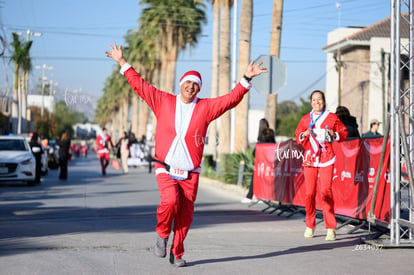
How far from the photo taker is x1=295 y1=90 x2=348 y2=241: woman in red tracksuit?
9352 millimetres

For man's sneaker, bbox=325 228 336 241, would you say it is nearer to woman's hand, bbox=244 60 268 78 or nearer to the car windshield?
woman's hand, bbox=244 60 268 78

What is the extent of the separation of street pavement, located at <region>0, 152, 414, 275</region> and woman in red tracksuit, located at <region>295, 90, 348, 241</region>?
44cm

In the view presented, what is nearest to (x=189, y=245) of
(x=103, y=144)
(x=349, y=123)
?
(x=349, y=123)

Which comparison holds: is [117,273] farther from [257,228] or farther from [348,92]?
[348,92]

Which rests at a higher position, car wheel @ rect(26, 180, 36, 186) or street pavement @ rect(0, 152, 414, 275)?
street pavement @ rect(0, 152, 414, 275)

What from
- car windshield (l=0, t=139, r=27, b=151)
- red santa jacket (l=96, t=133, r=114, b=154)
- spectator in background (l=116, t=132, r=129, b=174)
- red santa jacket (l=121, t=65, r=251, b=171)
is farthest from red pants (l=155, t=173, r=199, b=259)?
spectator in background (l=116, t=132, r=129, b=174)

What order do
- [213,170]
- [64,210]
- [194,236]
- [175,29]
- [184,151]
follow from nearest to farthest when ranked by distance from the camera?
[184,151]
[194,236]
[64,210]
[213,170]
[175,29]

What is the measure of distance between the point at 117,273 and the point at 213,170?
22.0 metres

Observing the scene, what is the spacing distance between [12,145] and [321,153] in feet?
51.6

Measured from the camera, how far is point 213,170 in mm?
28531

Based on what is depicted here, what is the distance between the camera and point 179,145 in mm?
7035

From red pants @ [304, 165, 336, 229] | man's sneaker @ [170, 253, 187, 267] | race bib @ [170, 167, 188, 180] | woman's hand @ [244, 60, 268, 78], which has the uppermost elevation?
woman's hand @ [244, 60, 268, 78]

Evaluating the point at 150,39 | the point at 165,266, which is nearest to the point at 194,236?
the point at 165,266

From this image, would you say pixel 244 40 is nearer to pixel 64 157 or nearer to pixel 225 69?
pixel 225 69
